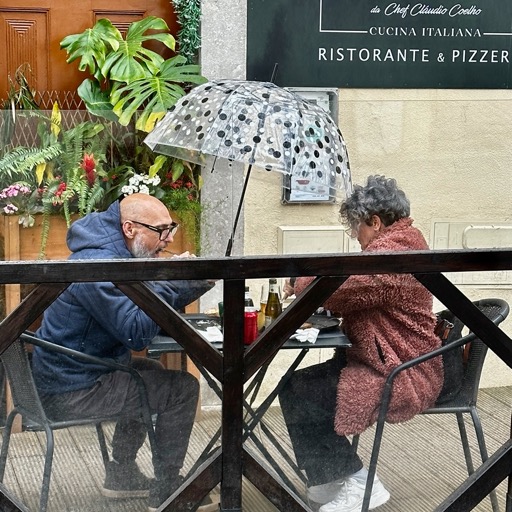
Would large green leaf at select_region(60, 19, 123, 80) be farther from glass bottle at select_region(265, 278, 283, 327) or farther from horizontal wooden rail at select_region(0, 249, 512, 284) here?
horizontal wooden rail at select_region(0, 249, 512, 284)

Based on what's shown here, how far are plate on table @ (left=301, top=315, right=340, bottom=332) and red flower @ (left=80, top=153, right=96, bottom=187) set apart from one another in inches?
105

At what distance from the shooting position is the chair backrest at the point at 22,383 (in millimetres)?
3320

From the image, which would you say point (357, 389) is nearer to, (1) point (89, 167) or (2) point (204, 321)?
(2) point (204, 321)

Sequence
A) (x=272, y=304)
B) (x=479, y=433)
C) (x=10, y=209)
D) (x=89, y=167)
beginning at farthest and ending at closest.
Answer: (x=89, y=167), (x=10, y=209), (x=479, y=433), (x=272, y=304)

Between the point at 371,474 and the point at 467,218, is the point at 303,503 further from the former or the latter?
the point at 467,218

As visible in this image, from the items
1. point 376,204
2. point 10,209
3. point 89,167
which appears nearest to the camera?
point 376,204

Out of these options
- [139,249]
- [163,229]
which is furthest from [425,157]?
[139,249]

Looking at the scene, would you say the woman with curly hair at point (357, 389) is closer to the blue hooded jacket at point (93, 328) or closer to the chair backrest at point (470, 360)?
the chair backrest at point (470, 360)

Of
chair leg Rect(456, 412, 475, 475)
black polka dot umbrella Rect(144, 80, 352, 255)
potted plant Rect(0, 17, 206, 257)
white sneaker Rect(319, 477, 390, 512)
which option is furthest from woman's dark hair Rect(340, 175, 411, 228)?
potted plant Rect(0, 17, 206, 257)

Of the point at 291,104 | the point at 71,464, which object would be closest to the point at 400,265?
the point at 71,464

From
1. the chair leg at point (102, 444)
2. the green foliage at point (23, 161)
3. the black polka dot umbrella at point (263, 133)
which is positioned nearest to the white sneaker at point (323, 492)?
the chair leg at point (102, 444)

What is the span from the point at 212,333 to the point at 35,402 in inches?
23.4

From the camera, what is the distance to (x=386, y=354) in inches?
145

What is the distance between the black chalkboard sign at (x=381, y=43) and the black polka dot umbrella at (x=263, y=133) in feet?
4.53
